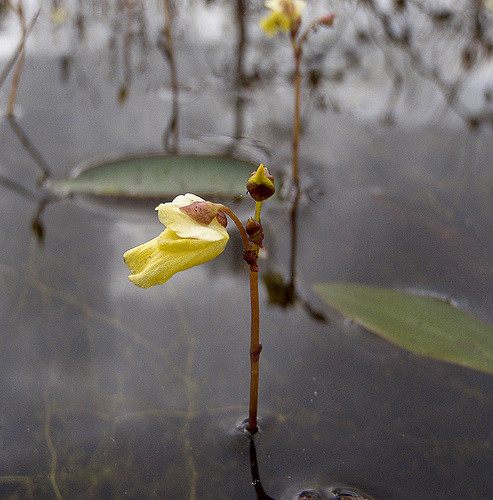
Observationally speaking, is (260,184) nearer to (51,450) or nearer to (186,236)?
(186,236)

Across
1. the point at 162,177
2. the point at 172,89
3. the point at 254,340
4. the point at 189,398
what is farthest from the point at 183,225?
the point at 172,89

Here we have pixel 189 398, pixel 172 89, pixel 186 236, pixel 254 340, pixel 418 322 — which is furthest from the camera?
pixel 172 89

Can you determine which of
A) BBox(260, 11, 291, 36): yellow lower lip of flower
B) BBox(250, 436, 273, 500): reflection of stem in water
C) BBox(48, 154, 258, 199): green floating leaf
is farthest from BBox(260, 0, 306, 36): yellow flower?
BBox(250, 436, 273, 500): reflection of stem in water

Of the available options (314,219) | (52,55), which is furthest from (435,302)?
(52,55)

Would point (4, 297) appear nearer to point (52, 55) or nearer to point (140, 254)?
point (140, 254)

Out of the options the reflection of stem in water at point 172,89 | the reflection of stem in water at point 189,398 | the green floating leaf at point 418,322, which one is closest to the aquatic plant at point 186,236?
the reflection of stem in water at point 189,398

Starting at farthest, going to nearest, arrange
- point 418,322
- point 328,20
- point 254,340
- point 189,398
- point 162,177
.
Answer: point 162,177
point 328,20
point 418,322
point 189,398
point 254,340

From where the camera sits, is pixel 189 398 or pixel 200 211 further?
pixel 189 398
